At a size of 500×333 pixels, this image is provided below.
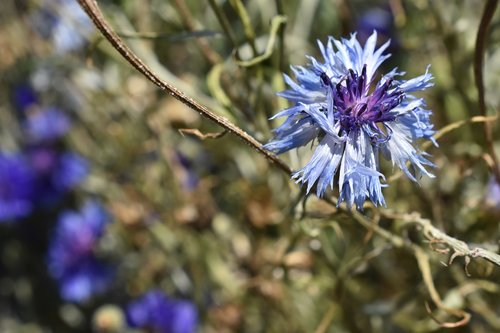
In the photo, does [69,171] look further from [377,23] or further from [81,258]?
[377,23]

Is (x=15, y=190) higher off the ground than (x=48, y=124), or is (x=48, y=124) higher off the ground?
(x=48, y=124)

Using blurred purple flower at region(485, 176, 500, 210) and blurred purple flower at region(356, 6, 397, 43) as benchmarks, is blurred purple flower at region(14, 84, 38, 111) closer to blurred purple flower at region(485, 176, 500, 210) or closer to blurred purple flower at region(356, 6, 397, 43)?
blurred purple flower at region(356, 6, 397, 43)

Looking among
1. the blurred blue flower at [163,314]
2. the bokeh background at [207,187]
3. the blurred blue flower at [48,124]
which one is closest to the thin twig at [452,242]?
the bokeh background at [207,187]

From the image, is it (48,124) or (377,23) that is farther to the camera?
(48,124)

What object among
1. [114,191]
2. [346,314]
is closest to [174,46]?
[114,191]

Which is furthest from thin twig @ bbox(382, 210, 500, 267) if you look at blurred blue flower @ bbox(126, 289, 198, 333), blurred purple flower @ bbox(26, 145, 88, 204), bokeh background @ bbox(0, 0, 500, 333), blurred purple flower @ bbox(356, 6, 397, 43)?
blurred purple flower @ bbox(26, 145, 88, 204)

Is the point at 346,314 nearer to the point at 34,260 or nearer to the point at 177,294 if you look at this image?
the point at 177,294

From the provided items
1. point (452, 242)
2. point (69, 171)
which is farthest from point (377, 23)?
point (452, 242)

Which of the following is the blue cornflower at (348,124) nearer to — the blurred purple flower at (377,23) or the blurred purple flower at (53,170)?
the blurred purple flower at (377,23)
